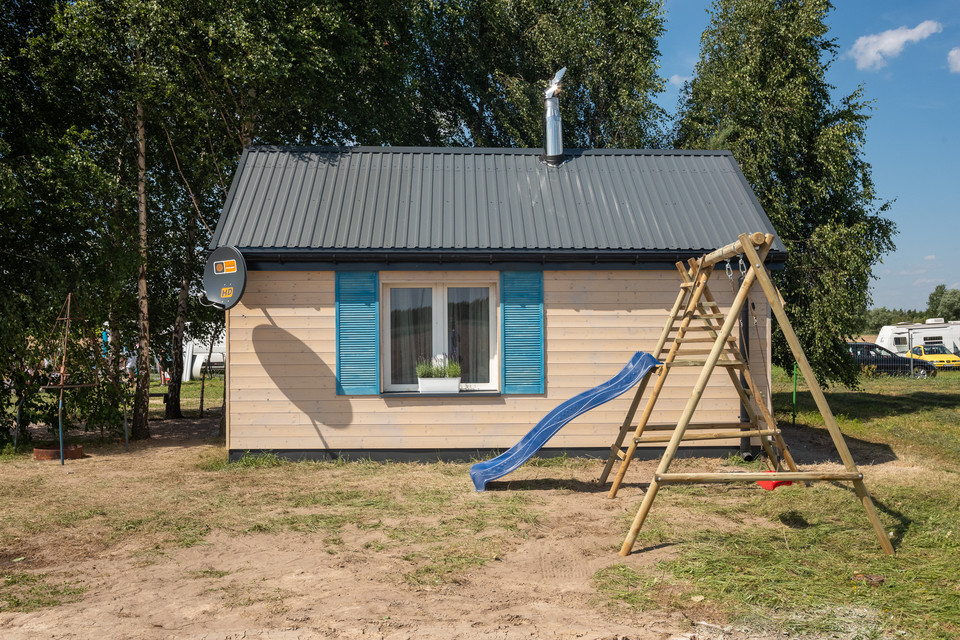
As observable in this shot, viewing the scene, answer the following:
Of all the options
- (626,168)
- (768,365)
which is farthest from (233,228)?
(768,365)

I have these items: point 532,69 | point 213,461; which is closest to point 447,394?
point 213,461

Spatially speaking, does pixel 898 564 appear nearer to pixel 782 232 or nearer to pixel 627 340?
pixel 627 340

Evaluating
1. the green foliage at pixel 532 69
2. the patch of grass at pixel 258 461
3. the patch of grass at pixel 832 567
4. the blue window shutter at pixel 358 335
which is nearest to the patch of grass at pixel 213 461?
the patch of grass at pixel 258 461

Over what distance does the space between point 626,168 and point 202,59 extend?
27.1 ft

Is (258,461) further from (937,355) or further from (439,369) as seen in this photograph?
(937,355)

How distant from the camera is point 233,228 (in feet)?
28.8

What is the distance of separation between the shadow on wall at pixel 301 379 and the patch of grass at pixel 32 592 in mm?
4102

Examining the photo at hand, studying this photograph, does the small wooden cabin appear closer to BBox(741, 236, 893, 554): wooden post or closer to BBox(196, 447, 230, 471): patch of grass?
BBox(196, 447, 230, 471): patch of grass

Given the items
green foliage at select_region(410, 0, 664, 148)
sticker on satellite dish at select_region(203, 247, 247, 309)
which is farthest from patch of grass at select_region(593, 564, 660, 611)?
green foliage at select_region(410, 0, 664, 148)

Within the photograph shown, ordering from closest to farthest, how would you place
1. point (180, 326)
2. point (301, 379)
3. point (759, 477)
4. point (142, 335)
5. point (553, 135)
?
point (759, 477)
point (301, 379)
point (553, 135)
point (142, 335)
point (180, 326)

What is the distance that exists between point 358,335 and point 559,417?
3.09m

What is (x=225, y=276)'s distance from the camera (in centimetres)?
824

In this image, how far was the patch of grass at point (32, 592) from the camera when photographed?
414 cm

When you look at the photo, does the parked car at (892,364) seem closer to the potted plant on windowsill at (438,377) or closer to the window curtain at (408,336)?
the potted plant on windowsill at (438,377)
